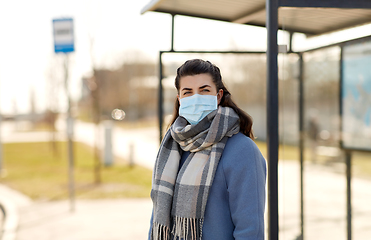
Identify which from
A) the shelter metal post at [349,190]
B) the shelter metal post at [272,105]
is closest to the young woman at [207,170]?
the shelter metal post at [272,105]

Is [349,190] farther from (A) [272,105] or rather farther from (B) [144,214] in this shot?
(B) [144,214]

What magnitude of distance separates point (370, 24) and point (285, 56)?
807mm

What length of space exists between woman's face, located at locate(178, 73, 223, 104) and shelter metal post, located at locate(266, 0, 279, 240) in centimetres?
39

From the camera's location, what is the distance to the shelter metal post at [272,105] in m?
2.17

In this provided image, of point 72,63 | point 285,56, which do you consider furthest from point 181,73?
point 72,63

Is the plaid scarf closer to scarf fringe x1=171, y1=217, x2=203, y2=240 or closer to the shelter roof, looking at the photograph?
scarf fringe x1=171, y1=217, x2=203, y2=240

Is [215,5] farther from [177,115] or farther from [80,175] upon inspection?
[80,175]

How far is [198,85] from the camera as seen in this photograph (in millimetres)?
1926

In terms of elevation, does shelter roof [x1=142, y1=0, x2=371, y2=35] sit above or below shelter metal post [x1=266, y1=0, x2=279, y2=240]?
above

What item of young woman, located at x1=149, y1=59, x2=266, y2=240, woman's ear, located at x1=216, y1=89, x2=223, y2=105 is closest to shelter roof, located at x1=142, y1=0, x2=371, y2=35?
woman's ear, located at x1=216, y1=89, x2=223, y2=105

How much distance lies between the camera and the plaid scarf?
1789mm

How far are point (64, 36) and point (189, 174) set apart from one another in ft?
16.8

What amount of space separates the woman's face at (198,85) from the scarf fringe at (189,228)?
24.1 inches

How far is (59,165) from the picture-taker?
11.5m
